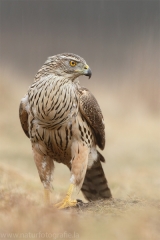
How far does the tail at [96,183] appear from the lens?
770cm

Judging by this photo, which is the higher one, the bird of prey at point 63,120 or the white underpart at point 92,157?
the bird of prey at point 63,120

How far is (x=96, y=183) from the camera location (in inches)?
307

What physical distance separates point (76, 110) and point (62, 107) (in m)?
0.30

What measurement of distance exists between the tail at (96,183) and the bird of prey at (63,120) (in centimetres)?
9

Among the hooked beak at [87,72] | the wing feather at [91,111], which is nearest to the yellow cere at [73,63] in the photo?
the hooked beak at [87,72]

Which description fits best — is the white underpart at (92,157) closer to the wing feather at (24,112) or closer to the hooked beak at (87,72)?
the wing feather at (24,112)

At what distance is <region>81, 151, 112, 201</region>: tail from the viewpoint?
7699mm

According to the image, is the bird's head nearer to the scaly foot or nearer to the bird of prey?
the bird of prey

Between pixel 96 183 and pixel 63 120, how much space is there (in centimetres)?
150

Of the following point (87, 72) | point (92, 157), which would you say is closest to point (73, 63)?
point (87, 72)

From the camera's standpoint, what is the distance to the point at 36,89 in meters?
6.62

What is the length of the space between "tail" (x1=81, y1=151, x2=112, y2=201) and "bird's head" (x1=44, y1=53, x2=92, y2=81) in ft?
4.82

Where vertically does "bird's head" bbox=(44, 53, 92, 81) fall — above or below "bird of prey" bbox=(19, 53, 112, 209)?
above

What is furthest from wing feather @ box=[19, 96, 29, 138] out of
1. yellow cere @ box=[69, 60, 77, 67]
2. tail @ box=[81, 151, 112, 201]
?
tail @ box=[81, 151, 112, 201]
